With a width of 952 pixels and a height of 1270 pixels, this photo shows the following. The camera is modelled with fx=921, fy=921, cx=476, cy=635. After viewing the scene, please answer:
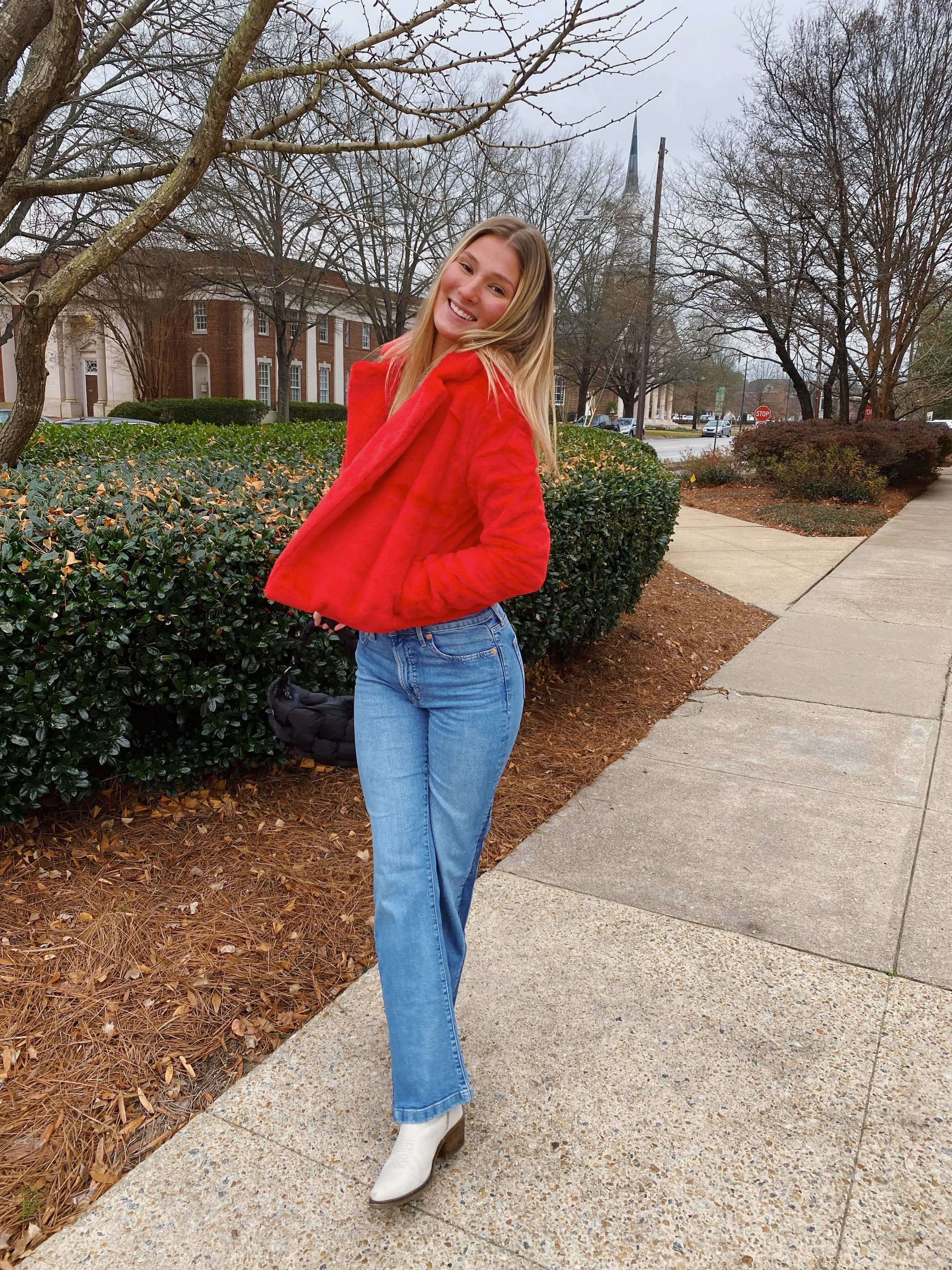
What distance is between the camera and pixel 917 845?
356 centimetres

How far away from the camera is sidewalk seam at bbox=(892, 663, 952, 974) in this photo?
9.39ft

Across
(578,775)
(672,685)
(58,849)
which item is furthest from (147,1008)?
(672,685)

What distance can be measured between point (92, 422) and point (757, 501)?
17031mm

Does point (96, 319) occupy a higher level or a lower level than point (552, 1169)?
higher

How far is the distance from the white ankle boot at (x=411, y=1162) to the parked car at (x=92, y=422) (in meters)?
9.76

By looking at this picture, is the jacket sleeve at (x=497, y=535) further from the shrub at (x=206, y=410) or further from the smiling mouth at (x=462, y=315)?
the shrub at (x=206, y=410)

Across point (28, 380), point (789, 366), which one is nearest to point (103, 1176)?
point (28, 380)

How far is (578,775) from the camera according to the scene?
4.20 meters

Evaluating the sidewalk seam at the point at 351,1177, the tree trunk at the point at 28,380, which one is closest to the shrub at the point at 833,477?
the tree trunk at the point at 28,380

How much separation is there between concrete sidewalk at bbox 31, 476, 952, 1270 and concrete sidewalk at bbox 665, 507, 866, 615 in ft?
15.9

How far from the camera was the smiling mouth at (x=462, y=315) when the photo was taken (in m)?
1.92

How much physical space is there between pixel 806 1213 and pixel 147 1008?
1.68 metres

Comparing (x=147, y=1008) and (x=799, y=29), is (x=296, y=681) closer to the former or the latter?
(x=147, y=1008)

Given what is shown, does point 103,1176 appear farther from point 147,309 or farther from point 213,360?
point 213,360
